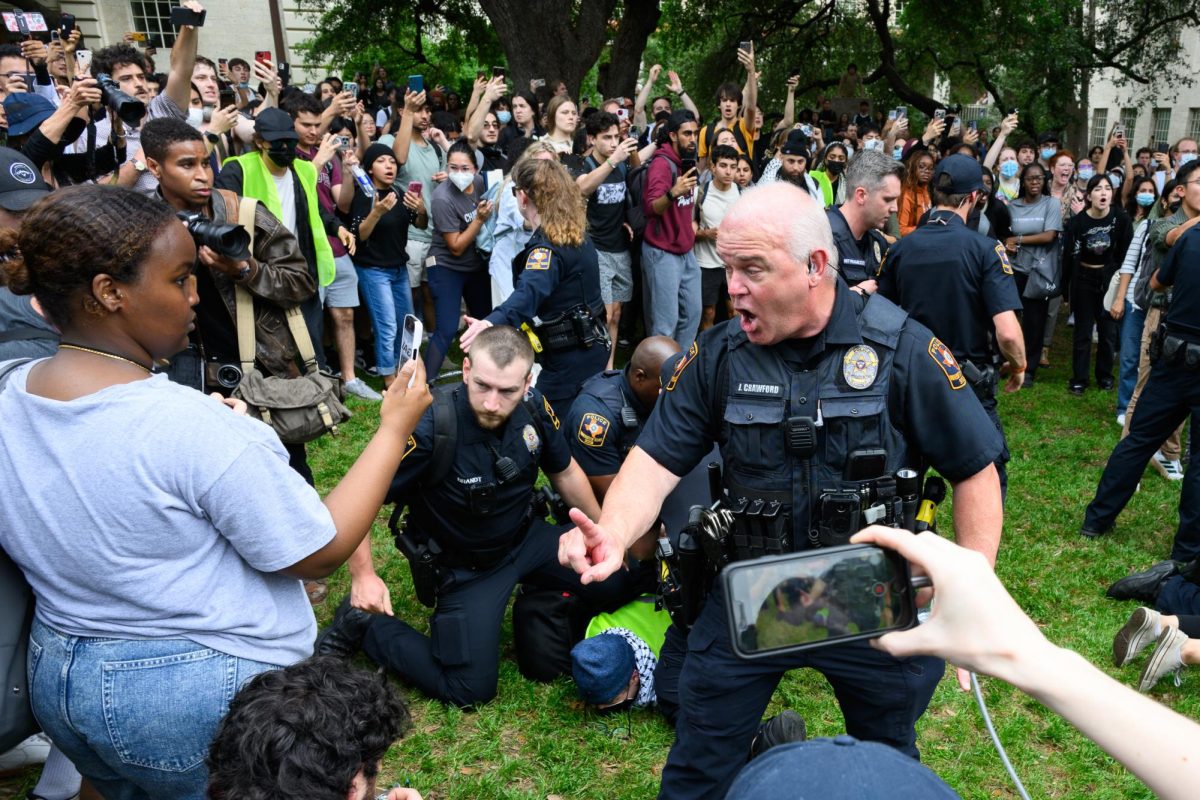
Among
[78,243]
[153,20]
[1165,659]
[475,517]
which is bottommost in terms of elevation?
[1165,659]

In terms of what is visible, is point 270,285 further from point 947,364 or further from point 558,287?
point 947,364

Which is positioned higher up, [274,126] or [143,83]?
[143,83]

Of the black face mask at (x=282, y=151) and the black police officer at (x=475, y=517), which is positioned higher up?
the black face mask at (x=282, y=151)

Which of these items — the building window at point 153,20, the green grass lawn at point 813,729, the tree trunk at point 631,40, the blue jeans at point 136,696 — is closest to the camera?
the blue jeans at point 136,696

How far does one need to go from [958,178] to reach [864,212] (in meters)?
0.56

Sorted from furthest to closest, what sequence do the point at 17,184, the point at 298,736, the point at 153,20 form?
the point at 153,20, the point at 17,184, the point at 298,736

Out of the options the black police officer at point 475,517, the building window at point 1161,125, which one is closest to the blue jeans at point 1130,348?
the black police officer at point 475,517

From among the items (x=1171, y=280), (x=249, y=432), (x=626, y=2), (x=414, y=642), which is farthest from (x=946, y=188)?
(x=626, y=2)

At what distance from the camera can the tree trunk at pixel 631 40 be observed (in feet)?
59.4

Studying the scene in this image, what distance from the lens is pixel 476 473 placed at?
3.93 metres

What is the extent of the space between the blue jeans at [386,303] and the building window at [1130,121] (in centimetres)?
2723

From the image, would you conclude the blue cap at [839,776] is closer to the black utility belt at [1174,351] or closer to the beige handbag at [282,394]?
the beige handbag at [282,394]

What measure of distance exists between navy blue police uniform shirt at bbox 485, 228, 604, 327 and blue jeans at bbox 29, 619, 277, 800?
345 cm

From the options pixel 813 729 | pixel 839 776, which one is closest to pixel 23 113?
pixel 813 729
